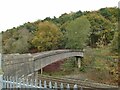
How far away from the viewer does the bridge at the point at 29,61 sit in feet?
35.9

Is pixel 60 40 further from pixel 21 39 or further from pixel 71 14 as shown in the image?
pixel 71 14

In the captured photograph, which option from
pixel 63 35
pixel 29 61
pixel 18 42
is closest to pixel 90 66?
pixel 63 35

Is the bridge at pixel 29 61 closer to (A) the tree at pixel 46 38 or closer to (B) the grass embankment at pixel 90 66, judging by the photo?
(B) the grass embankment at pixel 90 66

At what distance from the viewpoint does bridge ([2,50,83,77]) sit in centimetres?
1093

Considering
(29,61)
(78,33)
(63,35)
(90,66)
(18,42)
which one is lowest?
(90,66)

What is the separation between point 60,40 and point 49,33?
3707mm

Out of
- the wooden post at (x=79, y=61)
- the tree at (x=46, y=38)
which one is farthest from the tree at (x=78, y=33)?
the wooden post at (x=79, y=61)

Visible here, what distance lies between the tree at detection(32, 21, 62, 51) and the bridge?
11.6 feet

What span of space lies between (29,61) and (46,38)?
18376mm

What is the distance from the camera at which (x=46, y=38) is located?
3606 centimetres

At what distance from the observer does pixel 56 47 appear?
40.5 m

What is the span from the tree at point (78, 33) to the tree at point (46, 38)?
5.26 feet

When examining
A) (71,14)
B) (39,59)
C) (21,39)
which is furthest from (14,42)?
(71,14)

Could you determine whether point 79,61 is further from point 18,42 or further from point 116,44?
point 116,44
